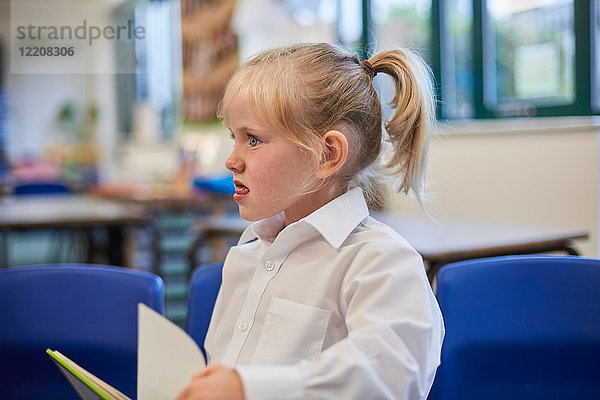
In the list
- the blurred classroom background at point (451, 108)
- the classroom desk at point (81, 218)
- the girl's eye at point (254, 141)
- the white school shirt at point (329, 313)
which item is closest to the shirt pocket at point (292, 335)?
the white school shirt at point (329, 313)

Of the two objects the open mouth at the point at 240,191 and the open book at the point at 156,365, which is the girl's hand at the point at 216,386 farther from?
the open mouth at the point at 240,191

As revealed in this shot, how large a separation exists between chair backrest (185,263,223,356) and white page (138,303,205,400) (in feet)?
1.27

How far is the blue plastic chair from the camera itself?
1208mm

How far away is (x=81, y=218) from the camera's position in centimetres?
294

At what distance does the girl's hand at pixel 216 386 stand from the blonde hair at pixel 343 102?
1.22ft

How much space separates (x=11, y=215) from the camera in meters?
3.05

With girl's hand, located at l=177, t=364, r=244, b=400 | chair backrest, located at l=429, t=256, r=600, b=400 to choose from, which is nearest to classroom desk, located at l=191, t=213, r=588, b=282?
chair backrest, located at l=429, t=256, r=600, b=400

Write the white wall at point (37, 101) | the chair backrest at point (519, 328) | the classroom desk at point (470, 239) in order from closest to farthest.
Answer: the chair backrest at point (519, 328), the classroom desk at point (470, 239), the white wall at point (37, 101)

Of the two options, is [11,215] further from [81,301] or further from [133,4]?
[133,4]

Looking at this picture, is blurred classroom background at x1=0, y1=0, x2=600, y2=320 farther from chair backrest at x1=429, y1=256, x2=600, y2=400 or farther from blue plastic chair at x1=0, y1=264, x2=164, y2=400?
blue plastic chair at x1=0, y1=264, x2=164, y2=400

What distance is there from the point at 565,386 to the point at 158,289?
75 centimetres

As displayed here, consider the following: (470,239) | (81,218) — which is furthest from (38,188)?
(470,239)

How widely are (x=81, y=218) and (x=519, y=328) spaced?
7.36 ft

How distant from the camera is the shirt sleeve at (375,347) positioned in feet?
2.18
